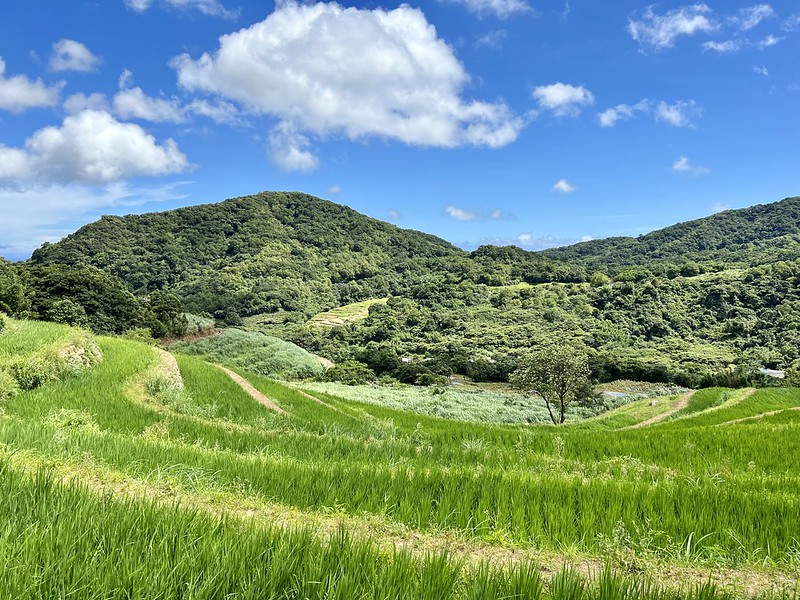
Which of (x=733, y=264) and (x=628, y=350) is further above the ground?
(x=733, y=264)

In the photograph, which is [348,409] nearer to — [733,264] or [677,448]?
[677,448]

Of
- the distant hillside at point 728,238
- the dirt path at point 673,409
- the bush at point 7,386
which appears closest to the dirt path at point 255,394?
the bush at point 7,386

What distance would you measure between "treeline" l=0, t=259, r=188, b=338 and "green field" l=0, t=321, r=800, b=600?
4603cm

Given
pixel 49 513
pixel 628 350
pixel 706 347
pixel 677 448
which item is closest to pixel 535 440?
pixel 677 448

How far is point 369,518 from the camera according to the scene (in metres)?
4.30

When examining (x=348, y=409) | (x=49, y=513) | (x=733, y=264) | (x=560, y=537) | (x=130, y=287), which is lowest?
(x=348, y=409)

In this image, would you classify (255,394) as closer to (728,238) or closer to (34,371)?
(34,371)

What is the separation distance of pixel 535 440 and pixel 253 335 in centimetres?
5170

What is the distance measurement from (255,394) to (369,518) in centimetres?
1457

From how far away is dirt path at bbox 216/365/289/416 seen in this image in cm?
1628

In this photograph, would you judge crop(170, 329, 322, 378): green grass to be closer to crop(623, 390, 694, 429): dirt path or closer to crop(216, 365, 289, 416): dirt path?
crop(216, 365, 289, 416): dirt path

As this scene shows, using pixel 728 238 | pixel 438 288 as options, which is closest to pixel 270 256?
pixel 438 288

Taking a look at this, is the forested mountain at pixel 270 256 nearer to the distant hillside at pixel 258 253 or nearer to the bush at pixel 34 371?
the distant hillside at pixel 258 253

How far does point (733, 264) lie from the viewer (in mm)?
119688
